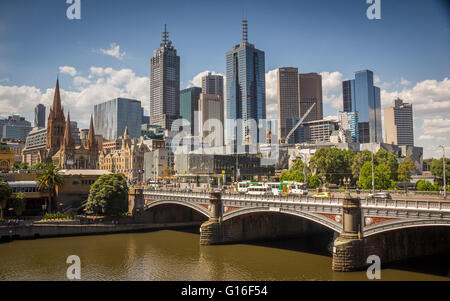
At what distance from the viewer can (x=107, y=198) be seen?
272 ft

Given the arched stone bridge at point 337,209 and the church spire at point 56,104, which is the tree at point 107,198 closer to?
the arched stone bridge at point 337,209

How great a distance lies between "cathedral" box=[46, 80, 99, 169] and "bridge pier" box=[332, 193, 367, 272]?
16178 cm

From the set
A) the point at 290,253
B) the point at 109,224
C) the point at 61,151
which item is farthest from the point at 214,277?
the point at 61,151

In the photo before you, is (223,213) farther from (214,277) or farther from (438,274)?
(438,274)

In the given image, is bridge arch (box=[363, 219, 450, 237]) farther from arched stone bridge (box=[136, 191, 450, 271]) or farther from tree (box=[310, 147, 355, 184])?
tree (box=[310, 147, 355, 184])

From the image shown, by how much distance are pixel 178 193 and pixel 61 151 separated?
129976 millimetres

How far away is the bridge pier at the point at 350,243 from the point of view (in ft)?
143

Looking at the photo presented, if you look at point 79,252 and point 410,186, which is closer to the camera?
point 79,252

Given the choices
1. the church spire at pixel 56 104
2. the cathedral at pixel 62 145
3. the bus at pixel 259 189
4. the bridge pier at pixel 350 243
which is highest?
the church spire at pixel 56 104

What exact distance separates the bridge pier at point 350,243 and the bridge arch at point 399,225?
1.25m

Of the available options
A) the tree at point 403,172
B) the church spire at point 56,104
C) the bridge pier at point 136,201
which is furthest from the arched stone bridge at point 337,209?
the church spire at point 56,104

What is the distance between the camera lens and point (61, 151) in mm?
185250

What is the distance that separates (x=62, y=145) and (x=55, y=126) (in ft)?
39.5

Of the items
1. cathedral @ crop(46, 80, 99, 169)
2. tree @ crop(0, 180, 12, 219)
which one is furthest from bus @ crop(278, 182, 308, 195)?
cathedral @ crop(46, 80, 99, 169)
